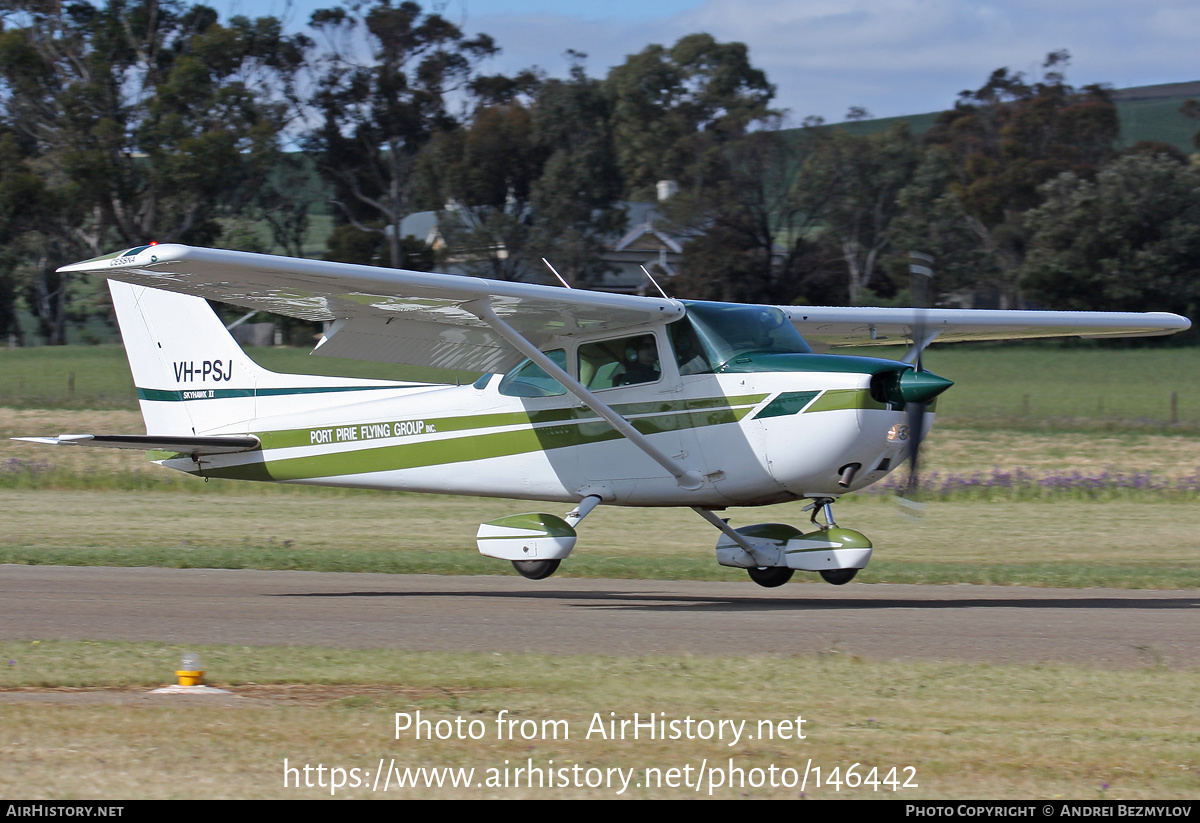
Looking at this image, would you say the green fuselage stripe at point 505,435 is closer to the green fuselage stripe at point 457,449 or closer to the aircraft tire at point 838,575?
the green fuselage stripe at point 457,449

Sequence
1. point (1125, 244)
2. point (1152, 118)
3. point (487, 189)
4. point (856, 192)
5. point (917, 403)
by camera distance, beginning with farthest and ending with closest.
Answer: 1. point (1152, 118)
2. point (487, 189)
3. point (856, 192)
4. point (1125, 244)
5. point (917, 403)

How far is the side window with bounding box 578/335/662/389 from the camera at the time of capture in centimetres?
1110

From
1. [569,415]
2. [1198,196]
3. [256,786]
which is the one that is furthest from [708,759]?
[1198,196]

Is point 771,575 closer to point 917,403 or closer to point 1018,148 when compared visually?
point 917,403

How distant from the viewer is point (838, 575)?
1086cm

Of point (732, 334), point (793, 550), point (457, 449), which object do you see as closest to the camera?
point (732, 334)

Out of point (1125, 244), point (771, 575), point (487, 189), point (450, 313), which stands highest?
point (487, 189)

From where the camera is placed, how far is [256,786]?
16.1ft

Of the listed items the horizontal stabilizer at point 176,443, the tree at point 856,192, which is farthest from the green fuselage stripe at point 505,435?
the tree at point 856,192

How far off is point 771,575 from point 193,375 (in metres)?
6.41

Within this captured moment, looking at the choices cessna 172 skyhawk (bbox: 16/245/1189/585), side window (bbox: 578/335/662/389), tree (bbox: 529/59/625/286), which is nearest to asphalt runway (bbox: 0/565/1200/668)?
cessna 172 skyhawk (bbox: 16/245/1189/585)

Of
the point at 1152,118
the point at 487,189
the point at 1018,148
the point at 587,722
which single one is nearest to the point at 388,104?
the point at 487,189

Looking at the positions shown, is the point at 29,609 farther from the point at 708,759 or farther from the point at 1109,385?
the point at 1109,385
